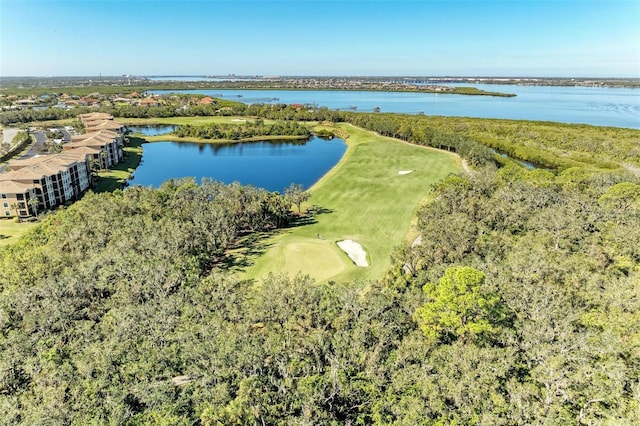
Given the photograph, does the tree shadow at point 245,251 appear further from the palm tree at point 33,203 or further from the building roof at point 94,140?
the building roof at point 94,140

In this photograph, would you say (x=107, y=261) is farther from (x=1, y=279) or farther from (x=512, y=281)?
(x=512, y=281)

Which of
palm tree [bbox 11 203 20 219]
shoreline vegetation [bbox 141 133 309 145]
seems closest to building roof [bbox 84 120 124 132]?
shoreline vegetation [bbox 141 133 309 145]

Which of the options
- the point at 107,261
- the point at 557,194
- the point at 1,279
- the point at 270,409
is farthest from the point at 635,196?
the point at 1,279

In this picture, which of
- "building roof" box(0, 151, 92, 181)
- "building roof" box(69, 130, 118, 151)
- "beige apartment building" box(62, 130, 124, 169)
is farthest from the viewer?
"building roof" box(69, 130, 118, 151)

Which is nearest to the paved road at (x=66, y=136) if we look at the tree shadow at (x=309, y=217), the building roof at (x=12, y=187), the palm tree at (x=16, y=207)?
the building roof at (x=12, y=187)

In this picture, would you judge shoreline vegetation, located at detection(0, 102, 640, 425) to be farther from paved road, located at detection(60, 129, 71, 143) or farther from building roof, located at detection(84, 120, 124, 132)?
Answer: paved road, located at detection(60, 129, 71, 143)

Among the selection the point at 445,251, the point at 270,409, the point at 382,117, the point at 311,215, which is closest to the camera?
the point at 270,409
